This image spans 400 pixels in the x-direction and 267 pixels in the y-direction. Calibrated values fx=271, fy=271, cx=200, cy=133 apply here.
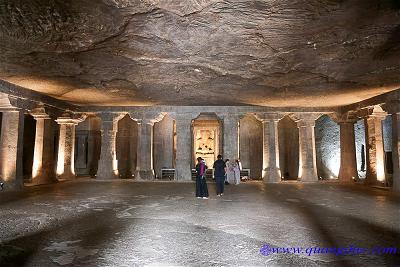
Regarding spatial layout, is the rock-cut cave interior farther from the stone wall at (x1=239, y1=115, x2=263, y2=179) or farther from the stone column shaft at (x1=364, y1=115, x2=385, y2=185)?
the stone wall at (x1=239, y1=115, x2=263, y2=179)

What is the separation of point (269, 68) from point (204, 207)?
445cm

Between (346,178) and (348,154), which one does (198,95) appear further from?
(346,178)

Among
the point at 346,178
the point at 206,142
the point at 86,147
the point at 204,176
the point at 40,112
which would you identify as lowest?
the point at 346,178

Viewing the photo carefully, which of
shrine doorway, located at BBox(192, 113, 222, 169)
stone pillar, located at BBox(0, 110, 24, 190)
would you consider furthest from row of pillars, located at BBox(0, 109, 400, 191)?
shrine doorway, located at BBox(192, 113, 222, 169)

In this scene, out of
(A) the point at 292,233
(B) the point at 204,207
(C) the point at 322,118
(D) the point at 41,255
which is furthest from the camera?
(C) the point at 322,118

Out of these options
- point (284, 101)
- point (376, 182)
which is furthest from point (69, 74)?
point (376, 182)

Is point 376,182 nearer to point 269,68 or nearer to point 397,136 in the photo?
point 397,136

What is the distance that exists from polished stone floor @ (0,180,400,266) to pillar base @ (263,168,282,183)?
680cm

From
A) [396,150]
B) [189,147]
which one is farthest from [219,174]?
[396,150]

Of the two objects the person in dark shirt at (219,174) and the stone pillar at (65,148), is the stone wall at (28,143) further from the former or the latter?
the person in dark shirt at (219,174)

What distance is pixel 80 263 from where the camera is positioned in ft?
11.0

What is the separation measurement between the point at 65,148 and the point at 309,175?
13452 millimetres

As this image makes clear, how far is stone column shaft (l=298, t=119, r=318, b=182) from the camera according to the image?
14828mm

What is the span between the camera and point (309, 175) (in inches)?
583
